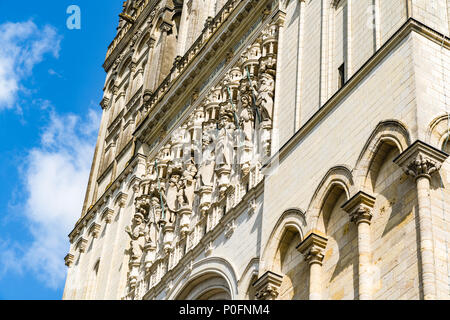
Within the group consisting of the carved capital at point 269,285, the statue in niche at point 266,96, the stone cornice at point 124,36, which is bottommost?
the carved capital at point 269,285

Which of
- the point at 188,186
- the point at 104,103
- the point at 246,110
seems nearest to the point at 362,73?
the point at 246,110

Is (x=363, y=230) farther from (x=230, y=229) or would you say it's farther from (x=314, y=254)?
(x=230, y=229)

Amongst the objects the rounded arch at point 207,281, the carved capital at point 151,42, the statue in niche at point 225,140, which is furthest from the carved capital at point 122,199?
the rounded arch at point 207,281

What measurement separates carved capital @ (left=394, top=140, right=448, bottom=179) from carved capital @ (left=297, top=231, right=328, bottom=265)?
2501 mm

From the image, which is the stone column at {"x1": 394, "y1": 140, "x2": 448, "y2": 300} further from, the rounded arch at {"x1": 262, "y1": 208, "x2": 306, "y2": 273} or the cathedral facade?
the rounded arch at {"x1": 262, "y1": 208, "x2": 306, "y2": 273}

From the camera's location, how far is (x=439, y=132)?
18469 millimetres

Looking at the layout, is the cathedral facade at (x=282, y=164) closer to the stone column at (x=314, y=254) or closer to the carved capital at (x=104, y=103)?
the stone column at (x=314, y=254)

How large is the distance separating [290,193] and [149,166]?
11.4 metres

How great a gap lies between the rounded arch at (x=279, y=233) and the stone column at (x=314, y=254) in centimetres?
87

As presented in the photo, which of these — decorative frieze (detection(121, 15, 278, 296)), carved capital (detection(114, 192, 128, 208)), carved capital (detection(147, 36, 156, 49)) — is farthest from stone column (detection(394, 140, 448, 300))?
carved capital (detection(147, 36, 156, 49))

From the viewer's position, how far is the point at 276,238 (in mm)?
21156

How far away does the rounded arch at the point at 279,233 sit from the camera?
20719mm
